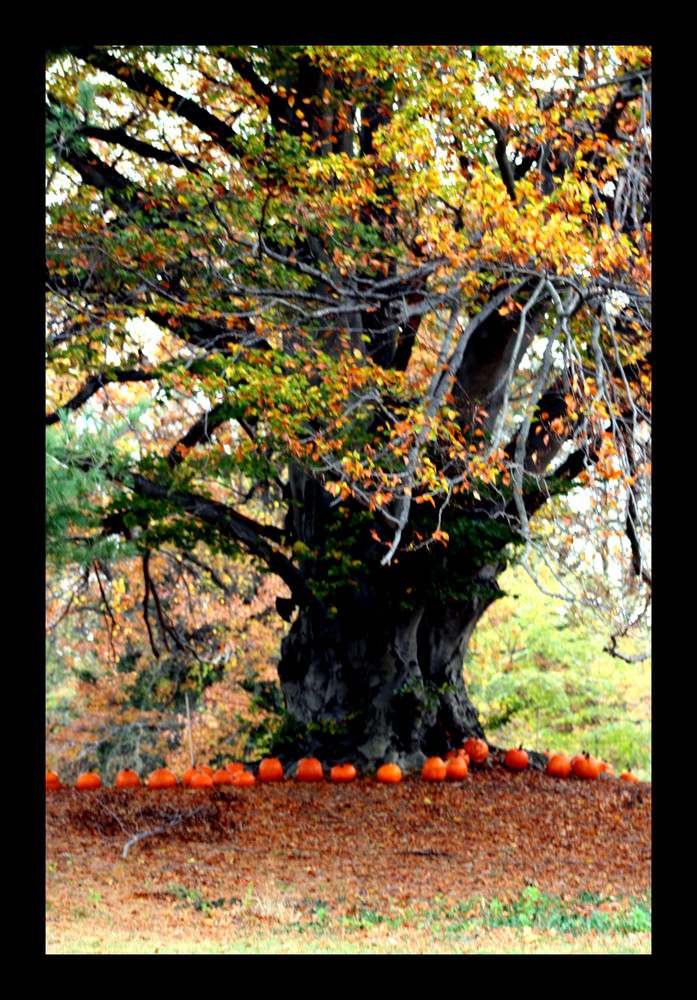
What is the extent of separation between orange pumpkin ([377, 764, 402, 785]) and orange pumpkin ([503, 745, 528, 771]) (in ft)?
4.42

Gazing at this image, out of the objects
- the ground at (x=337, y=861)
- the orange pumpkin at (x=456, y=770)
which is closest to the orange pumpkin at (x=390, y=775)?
the ground at (x=337, y=861)

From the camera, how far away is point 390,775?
26.9 feet

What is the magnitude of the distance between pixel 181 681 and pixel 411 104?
473 inches

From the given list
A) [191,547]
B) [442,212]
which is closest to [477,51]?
[442,212]

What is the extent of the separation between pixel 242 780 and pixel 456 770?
2158 millimetres

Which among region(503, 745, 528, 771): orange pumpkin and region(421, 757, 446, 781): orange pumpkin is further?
region(503, 745, 528, 771): orange pumpkin

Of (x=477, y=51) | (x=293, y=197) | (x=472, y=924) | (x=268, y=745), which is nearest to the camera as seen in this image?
(x=472, y=924)

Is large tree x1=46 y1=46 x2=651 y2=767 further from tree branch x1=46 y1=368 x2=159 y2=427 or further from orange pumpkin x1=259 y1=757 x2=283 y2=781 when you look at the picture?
orange pumpkin x1=259 y1=757 x2=283 y2=781

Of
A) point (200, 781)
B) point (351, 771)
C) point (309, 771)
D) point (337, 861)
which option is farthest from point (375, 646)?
point (337, 861)

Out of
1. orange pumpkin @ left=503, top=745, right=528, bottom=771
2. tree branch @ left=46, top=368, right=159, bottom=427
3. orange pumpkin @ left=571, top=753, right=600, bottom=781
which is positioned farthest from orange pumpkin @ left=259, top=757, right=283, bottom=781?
tree branch @ left=46, top=368, right=159, bottom=427

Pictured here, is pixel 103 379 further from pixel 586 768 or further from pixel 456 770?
pixel 586 768

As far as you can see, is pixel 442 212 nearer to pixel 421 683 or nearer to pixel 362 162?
pixel 362 162

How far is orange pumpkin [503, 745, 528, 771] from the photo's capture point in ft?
28.9
